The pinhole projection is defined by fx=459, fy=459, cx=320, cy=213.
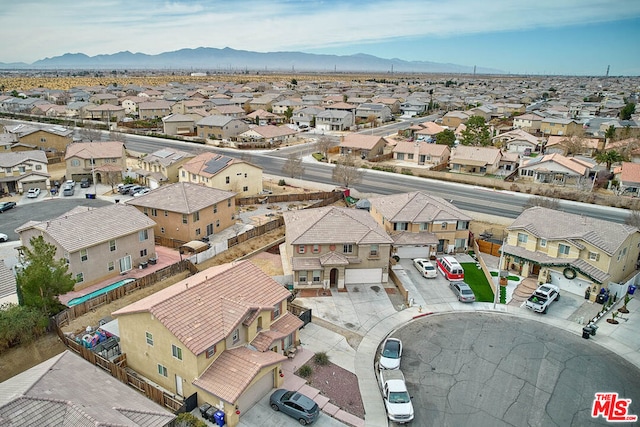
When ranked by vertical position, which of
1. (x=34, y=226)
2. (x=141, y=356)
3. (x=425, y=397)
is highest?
(x=34, y=226)

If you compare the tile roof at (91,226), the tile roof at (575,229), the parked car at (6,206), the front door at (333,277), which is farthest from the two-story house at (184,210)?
the tile roof at (575,229)

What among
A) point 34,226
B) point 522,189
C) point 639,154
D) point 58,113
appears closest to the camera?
point 34,226

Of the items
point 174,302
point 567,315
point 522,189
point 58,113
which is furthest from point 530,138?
point 58,113

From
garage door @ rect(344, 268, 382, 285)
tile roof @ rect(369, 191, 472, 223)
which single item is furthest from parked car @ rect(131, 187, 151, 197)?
garage door @ rect(344, 268, 382, 285)

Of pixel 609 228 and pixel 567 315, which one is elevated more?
pixel 609 228

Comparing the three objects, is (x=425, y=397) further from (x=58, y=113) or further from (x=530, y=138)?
(x=58, y=113)

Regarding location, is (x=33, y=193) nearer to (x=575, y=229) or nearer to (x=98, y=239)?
(x=98, y=239)

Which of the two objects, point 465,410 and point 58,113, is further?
point 58,113

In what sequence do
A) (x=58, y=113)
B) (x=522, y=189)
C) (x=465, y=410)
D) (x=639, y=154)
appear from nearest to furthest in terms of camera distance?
(x=465, y=410)
(x=522, y=189)
(x=639, y=154)
(x=58, y=113)
